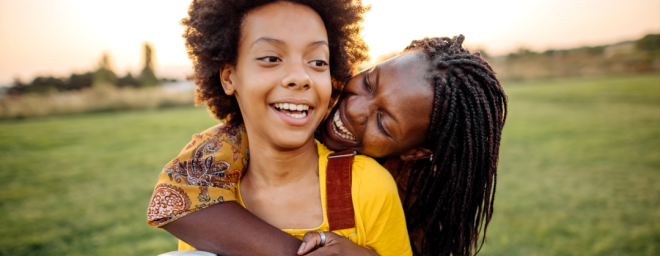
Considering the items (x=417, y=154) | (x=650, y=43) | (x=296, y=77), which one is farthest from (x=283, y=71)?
(x=650, y=43)

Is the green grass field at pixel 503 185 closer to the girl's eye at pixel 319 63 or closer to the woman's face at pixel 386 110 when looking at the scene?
the woman's face at pixel 386 110

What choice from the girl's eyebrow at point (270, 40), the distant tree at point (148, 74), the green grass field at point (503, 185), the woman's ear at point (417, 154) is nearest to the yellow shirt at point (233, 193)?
the woman's ear at point (417, 154)

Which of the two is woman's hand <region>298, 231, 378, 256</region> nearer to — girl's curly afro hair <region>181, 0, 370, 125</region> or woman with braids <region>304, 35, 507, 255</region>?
woman with braids <region>304, 35, 507, 255</region>

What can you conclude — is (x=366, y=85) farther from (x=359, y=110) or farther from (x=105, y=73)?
(x=105, y=73)

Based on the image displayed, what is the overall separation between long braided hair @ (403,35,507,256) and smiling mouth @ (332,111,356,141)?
39 centimetres

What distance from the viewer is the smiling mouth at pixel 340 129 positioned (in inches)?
74.0

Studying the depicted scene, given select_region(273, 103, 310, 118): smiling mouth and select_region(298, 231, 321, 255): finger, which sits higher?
select_region(273, 103, 310, 118): smiling mouth

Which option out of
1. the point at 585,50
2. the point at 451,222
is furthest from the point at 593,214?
the point at 585,50

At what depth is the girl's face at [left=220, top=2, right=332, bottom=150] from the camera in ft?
5.10

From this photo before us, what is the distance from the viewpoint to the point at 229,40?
1.71m

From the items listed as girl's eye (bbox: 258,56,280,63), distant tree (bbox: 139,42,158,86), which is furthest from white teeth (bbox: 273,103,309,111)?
distant tree (bbox: 139,42,158,86)

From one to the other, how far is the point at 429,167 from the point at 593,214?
342 centimetres

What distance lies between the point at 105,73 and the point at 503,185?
59.5 feet

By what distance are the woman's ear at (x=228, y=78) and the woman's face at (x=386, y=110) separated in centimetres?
51
